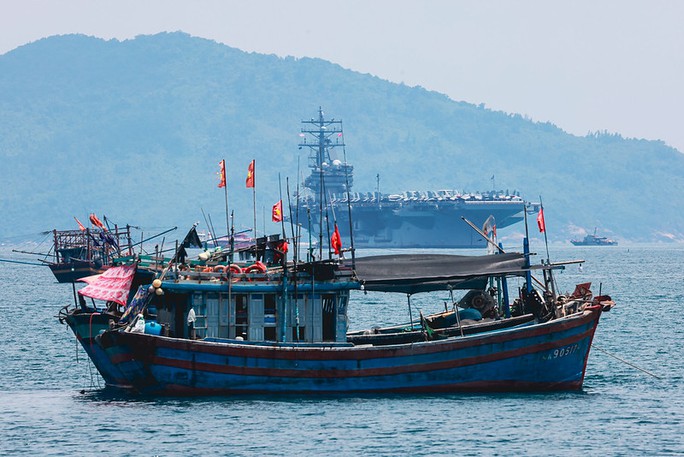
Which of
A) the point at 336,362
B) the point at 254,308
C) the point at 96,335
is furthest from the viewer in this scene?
the point at 96,335

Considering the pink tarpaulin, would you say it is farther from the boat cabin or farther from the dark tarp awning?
the dark tarp awning

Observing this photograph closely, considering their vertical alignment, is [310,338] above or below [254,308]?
below

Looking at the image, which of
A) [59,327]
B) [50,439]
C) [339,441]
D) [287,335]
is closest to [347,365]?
Answer: [287,335]

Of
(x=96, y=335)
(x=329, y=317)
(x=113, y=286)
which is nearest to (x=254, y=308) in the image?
(x=329, y=317)

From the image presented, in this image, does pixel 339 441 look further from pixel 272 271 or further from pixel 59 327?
pixel 59 327

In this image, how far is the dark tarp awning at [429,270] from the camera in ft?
150

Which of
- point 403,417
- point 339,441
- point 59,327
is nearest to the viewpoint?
point 339,441

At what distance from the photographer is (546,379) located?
45531mm

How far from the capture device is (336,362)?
143 ft

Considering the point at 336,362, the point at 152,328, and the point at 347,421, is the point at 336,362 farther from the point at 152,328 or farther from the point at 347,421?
the point at 152,328

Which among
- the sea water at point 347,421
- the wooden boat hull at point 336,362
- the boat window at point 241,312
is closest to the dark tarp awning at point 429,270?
the wooden boat hull at point 336,362

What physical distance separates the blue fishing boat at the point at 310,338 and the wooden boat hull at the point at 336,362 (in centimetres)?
3

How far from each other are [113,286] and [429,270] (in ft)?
32.7

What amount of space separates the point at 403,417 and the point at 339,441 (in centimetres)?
352
